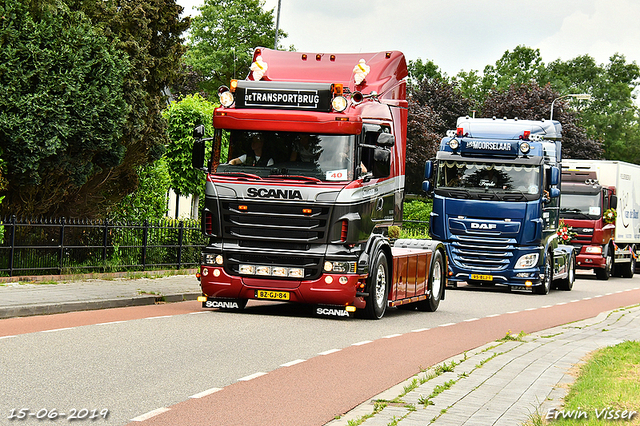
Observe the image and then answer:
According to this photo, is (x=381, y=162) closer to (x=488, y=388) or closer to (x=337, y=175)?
(x=337, y=175)

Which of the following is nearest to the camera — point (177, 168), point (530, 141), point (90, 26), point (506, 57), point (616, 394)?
point (616, 394)

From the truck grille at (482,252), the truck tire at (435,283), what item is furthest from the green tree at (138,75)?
the truck grille at (482,252)

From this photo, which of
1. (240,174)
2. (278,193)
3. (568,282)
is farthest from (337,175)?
(568,282)

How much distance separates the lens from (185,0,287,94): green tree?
6744 centimetres

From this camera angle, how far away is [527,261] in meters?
23.1

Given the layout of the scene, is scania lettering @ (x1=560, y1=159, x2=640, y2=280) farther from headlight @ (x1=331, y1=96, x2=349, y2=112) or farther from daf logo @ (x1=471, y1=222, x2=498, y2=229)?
headlight @ (x1=331, y1=96, x2=349, y2=112)

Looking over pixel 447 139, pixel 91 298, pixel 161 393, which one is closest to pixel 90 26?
pixel 91 298

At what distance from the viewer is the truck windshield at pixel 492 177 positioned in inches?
888

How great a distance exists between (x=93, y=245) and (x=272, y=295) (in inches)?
287

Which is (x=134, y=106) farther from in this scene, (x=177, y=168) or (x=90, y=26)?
(x=177, y=168)

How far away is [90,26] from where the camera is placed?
62.3ft

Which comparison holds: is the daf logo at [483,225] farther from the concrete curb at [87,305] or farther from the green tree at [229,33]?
the green tree at [229,33]

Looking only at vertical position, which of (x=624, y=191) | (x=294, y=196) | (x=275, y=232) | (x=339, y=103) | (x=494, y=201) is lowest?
(x=275, y=232)

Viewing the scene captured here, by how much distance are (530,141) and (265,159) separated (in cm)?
1061
